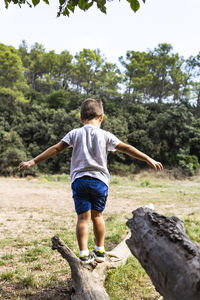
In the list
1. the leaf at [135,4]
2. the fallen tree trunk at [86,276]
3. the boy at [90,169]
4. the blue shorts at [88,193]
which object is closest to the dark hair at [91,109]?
the boy at [90,169]

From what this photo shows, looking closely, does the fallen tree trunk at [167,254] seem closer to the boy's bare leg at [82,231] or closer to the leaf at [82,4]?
the boy's bare leg at [82,231]

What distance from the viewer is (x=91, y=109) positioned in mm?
2725

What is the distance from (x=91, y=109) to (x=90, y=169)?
0.70 metres

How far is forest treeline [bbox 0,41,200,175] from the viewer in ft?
86.0

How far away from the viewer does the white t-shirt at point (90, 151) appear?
252 cm

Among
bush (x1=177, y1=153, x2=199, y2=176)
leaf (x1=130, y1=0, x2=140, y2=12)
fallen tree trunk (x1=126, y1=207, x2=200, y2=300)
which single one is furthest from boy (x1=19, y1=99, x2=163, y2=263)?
bush (x1=177, y1=153, x2=199, y2=176)

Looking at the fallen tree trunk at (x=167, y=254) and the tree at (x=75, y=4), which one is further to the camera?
the tree at (x=75, y=4)

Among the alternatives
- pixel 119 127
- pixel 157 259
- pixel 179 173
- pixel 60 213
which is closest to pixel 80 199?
pixel 157 259

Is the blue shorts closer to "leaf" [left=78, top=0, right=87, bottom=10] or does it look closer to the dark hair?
the dark hair

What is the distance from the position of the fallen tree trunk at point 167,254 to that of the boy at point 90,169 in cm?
85

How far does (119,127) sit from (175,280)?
87.8 ft

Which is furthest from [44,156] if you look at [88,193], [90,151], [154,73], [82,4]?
[154,73]

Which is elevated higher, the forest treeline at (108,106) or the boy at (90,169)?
the forest treeline at (108,106)

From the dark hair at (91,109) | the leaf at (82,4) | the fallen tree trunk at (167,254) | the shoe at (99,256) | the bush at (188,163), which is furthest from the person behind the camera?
the bush at (188,163)
